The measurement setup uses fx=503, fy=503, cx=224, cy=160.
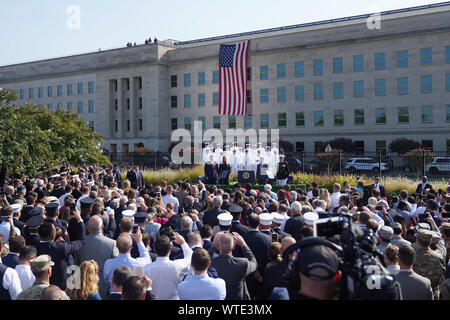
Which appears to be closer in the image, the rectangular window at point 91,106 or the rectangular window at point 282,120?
the rectangular window at point 282,120

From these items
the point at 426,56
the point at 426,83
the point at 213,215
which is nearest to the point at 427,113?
the point at 426,83

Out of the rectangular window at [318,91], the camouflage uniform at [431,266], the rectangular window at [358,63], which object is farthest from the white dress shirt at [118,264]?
the rectangular window at [318,91]

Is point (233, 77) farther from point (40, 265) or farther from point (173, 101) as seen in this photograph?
point (40, 265)

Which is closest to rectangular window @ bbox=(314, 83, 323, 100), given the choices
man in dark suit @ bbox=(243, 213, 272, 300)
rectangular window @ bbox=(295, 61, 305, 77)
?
rectangular window @ bbox=(295, 61, 305, 77)

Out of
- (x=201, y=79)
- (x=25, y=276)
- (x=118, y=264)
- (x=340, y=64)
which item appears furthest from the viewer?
(x=201, y=79)

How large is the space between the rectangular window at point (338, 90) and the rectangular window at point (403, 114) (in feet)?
21.1

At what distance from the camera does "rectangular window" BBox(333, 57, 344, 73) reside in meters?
55.0

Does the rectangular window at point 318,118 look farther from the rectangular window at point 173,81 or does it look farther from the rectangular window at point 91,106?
the rectangular window at point 91,106

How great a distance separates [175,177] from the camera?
25.1 m

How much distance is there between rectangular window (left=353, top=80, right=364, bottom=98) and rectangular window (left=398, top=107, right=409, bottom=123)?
14.4ft

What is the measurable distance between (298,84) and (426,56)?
1391 cm

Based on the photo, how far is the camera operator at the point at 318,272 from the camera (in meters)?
3.17

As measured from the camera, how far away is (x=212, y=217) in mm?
9711
